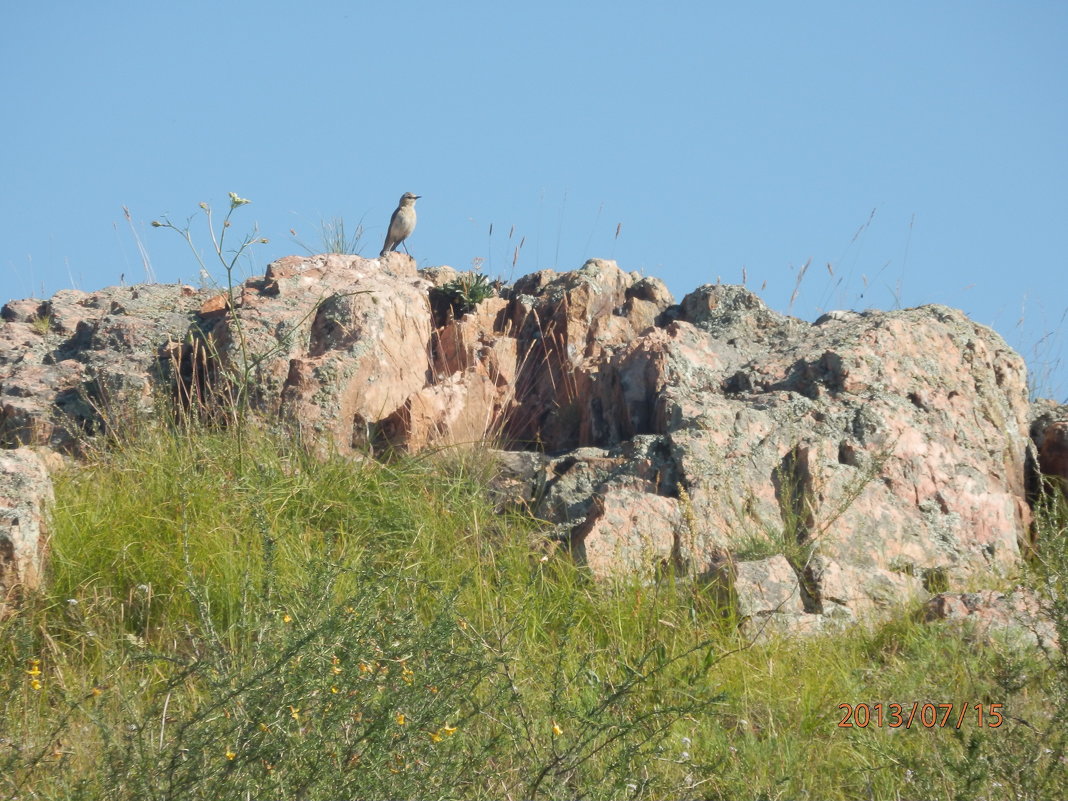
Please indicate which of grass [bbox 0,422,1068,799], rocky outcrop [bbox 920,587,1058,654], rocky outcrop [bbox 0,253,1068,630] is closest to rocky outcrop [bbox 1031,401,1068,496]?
rocky outcrop [bbox 0,253,1068,630]

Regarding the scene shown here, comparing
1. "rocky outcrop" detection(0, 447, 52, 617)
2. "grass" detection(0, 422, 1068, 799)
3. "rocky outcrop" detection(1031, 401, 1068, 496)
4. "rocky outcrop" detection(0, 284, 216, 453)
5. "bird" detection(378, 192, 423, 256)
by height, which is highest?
"bird" detection(378, 192, 423, 256)

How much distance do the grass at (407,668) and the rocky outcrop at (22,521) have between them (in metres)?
0.09

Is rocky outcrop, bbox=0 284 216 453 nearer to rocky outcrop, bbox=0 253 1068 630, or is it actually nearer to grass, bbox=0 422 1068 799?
rocky outcrop, bbox=0 253 1068 630

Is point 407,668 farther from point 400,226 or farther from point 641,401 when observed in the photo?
point 400,226

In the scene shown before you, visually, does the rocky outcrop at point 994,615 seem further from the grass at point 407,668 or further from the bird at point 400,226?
the bird at point 400,226

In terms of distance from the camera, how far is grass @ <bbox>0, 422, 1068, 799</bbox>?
2824 millimetres

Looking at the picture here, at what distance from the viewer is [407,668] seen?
3273 millimetres

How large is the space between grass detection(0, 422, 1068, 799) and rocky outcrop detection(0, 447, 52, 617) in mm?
94

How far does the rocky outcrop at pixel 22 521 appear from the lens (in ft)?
14.5

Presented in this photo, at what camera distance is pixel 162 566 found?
15.6 ft

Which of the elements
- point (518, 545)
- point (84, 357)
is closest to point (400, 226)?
point (84, 357)

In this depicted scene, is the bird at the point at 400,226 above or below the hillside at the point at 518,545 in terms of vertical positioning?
above

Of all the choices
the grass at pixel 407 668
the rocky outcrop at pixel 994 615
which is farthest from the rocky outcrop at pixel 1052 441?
the grass at pixel 407 668

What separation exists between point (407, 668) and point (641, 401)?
3.14 meters
